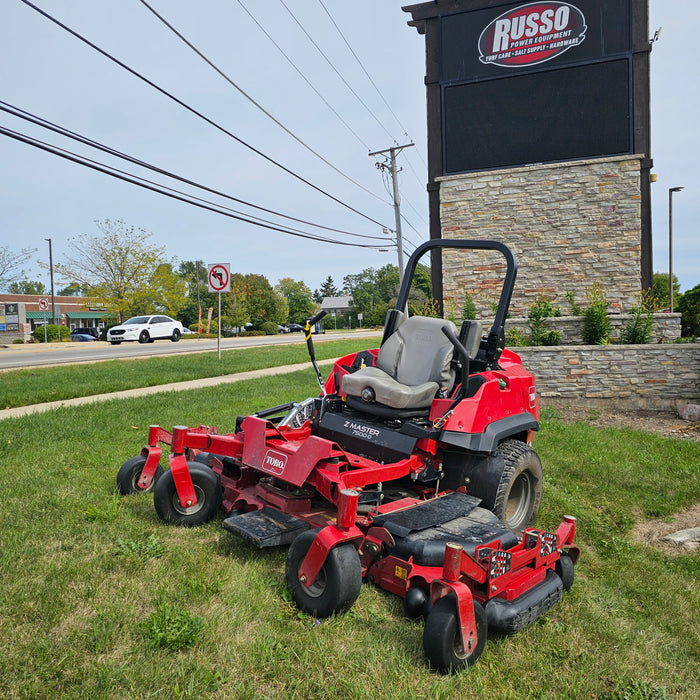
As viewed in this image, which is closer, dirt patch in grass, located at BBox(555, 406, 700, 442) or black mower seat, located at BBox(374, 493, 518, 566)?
black mower seat, located at BBox(374, 493, 518, 566)

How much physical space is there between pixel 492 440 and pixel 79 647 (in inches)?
107

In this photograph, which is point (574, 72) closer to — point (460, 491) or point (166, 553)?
point (460, 491)

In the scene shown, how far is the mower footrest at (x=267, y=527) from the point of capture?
3400 mm

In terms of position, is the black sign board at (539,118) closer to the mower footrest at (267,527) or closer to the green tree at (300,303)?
the mower footrest at (267,527)

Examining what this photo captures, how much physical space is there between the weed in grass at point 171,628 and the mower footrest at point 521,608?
4.77ft

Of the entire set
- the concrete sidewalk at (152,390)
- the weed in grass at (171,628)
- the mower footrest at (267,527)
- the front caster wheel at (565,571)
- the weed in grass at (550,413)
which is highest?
the mower footrest at (267,527)

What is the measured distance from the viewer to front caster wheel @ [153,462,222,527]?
3.99m

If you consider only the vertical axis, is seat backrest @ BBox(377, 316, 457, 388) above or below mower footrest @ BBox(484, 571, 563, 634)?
above

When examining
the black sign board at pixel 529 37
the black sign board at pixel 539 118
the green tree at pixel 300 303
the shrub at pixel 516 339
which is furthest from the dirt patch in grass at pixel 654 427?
the green tree at pixel 300 303

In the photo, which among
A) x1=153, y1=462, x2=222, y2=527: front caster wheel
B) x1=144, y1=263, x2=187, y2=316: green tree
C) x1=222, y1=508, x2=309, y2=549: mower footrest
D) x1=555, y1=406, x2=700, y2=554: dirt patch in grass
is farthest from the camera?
x1=144, y1=263, x2=187, y2=316: green tree

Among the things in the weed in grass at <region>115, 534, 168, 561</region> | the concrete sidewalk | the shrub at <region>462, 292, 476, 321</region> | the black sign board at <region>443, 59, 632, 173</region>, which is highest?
the black sign board at <region>443, 59, 632, 173</region>

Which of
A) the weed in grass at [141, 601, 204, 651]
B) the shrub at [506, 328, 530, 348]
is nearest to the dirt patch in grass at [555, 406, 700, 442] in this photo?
the shrub at [506, 328, 530, 348]

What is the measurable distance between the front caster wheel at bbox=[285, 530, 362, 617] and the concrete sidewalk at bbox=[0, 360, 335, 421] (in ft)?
22.1

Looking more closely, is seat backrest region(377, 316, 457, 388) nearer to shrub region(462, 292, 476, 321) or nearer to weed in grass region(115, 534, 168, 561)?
weed in grass region(115, 534, 168, 561)
